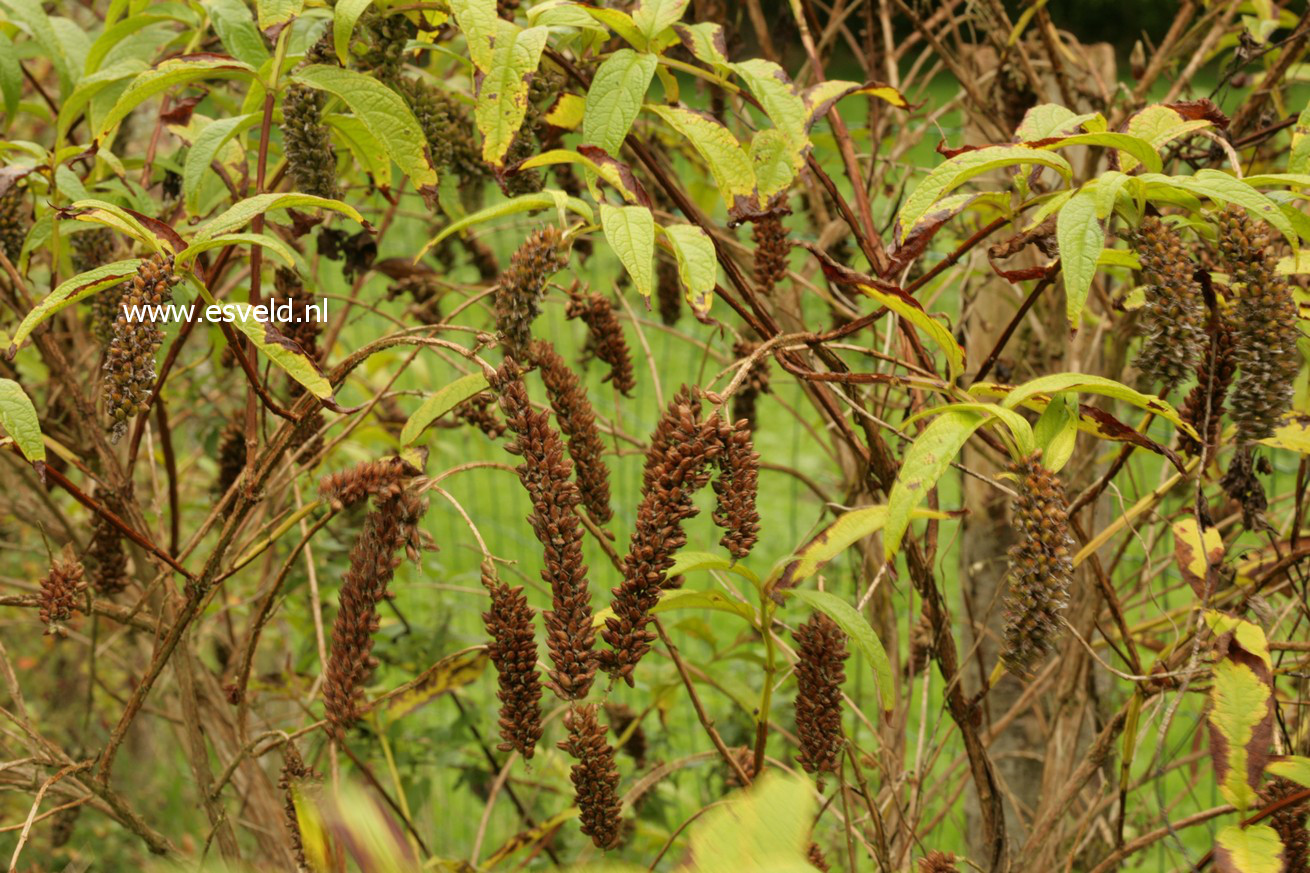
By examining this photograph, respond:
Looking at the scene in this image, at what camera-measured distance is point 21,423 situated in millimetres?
920

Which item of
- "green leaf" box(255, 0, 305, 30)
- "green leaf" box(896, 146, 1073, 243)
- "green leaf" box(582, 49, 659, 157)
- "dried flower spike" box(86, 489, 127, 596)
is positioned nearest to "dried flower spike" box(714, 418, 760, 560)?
"green leaf" box(896, 146, 1073, 243)

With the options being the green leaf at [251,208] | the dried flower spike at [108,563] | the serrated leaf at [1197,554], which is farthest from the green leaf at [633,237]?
the dried flower spike at [108,563]

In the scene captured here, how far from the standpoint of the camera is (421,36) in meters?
1.31

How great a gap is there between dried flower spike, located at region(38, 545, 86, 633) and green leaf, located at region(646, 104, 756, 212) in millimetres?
674

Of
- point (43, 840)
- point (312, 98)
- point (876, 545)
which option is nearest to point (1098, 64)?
point (876, 545)

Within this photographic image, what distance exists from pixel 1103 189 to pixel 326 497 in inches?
25.0

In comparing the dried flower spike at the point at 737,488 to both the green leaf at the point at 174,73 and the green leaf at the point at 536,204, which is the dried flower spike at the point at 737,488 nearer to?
the green leaf at the point at 536,204

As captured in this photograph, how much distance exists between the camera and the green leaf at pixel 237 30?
1.17 metres

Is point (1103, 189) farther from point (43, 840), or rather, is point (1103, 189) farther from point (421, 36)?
point (43, 840)

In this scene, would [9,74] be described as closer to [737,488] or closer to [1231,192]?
[737,488]

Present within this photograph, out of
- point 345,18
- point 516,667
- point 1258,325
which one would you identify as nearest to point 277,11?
point 345,18

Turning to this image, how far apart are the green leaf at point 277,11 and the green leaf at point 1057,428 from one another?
0.74 m

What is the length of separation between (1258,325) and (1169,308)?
81 mm

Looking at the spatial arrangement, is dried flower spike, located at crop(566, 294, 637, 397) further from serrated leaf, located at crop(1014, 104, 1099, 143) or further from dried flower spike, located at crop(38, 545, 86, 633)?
dried flower spike, located at crop(38, 545, 86, 633)
